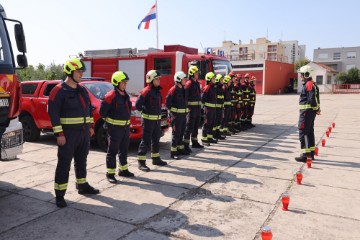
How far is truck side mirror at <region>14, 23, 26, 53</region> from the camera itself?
16.5 feet

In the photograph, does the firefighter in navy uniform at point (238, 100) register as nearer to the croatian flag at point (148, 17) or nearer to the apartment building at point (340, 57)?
the croatian flag at point (148, 17)

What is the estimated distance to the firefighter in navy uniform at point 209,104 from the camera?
8.89 meters

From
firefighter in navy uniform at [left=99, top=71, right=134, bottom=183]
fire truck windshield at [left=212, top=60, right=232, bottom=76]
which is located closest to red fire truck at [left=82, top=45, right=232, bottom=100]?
fire truck windshield at [left=212, top=60, right=232, bottom=76]

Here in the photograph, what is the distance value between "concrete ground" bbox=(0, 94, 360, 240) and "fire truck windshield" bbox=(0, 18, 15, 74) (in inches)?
75.1

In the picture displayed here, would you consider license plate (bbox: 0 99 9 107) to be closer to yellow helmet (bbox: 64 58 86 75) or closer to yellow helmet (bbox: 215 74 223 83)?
yellow helmet (bbox: 64 58 86 75)

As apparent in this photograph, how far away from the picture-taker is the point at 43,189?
5.30 meters

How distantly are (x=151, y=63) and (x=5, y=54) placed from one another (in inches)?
323

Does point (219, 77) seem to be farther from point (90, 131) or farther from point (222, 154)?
point (90, 131)

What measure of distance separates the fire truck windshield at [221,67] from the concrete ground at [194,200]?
5102 millimetres

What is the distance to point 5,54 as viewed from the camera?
4730 mm

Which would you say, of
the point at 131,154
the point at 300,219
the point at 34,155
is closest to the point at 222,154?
the point at 131,154

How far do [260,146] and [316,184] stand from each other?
10.9 feet

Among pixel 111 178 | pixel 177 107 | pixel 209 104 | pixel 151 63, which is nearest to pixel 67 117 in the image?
pixel 111 178

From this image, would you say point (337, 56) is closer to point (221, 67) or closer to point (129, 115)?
point (221, 67)
